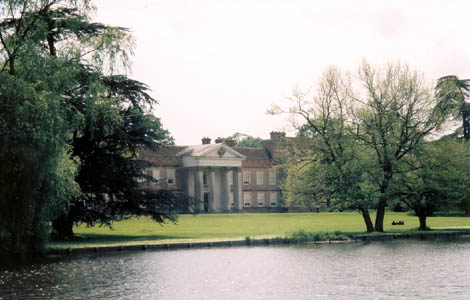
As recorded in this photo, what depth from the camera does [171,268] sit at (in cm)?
2325

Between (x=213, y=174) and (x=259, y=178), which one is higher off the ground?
(x=213, y=174)

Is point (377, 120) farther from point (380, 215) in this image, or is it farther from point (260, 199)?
point (260, 199)

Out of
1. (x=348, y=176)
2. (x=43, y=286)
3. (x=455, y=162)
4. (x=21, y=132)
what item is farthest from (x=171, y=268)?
(x=455, y=162)

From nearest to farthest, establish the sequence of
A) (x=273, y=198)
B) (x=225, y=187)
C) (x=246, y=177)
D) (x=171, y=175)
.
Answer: (x=171, y=175) → (x=225, y=187) → (x=246, y=177) → (x=273, y=198)

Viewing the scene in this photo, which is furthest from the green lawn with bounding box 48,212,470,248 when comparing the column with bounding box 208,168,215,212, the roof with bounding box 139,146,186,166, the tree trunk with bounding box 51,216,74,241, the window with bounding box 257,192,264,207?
the window with bounding box 257,192,264,207

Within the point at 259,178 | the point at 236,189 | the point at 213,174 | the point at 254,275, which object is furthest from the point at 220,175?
the point at 254,275

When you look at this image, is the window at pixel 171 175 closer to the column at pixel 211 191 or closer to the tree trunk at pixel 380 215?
the column at pixel 211 191

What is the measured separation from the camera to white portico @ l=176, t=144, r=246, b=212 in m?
91.6

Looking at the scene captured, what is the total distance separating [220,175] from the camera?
96500mm

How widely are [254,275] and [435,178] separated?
23.0 meters

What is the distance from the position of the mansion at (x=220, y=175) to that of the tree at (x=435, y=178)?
1929 inches

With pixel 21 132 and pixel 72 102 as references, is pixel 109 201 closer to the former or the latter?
pixel 72 102

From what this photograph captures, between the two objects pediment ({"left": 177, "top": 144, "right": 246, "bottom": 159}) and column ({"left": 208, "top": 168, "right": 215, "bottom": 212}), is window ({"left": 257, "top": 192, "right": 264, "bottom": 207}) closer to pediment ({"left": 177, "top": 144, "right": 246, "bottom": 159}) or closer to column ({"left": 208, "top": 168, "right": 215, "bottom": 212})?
pediment ({"left": 177, "top": 144, "right": 246, "bottom": 159})

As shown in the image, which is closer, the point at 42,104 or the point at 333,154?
the point at 42,104
